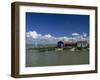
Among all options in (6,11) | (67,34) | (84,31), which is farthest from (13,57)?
(84,31)

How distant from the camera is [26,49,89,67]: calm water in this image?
6.42 ft

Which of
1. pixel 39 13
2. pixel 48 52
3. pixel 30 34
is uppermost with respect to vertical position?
pixel 39 13

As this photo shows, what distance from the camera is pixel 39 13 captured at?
1975 millimetres

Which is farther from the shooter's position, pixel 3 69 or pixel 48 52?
pixel 48 52

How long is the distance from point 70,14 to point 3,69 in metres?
0.75

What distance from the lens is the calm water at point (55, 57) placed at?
196cm

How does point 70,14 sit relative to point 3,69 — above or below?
above

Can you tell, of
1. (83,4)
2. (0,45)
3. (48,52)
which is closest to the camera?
(0,45)

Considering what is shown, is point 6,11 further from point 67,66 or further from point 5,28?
point 67,66

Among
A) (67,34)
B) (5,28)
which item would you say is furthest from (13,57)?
(67,34)

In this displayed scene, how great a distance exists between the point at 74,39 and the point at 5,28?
63 centimetres

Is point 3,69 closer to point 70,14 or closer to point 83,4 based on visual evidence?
point 70,14

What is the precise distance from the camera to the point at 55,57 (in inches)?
80.2

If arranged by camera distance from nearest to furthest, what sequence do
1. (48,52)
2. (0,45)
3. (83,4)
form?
(0,45) < (48,52) < (83,4)
